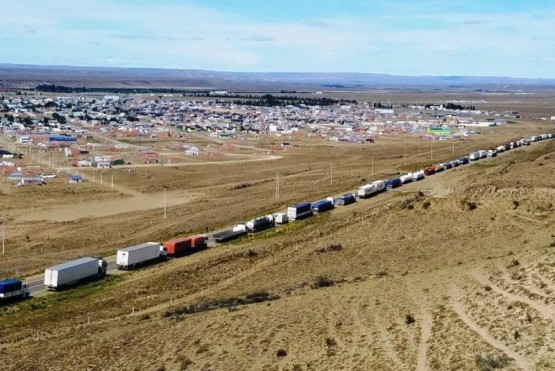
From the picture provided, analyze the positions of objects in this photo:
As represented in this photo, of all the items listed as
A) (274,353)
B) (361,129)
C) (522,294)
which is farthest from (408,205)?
(361,129)

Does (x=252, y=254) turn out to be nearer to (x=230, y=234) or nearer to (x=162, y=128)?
(x=230, y=234)

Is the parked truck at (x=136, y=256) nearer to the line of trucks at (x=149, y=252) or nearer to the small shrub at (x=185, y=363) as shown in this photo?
the line of trucks at (x=149, y=252)

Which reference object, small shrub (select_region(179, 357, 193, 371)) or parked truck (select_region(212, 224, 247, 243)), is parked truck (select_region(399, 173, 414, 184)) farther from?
small shrub (select_region(179, 357, 193, 371))

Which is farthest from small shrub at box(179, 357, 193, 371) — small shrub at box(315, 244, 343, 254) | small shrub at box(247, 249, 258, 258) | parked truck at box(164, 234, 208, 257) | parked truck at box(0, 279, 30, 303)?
parked truck at box(164, 234, 208, 257)

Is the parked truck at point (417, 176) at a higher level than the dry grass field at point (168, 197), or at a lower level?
higher

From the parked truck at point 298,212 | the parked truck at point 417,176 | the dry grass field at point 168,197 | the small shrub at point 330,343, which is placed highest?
the small shrub at point 330,343

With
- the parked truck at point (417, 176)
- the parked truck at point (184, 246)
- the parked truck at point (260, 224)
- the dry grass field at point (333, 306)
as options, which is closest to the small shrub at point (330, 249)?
the dry grass field at point (333, 306)
